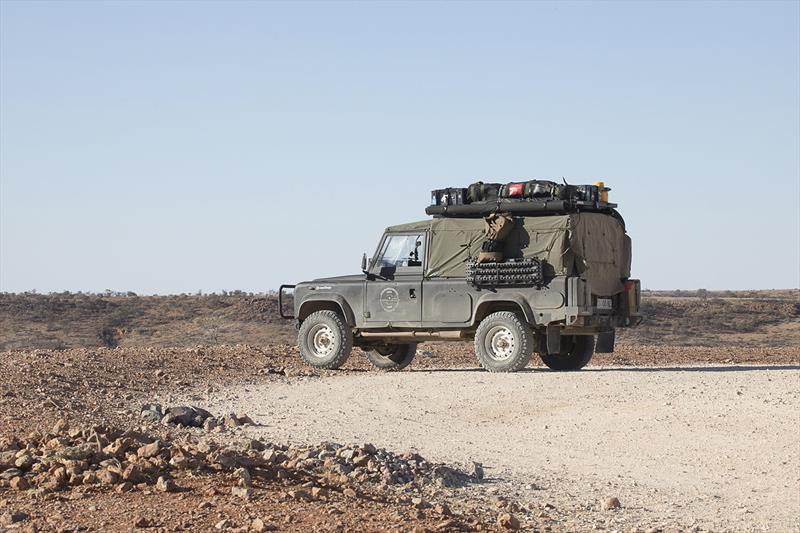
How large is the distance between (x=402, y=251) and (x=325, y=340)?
184 cm

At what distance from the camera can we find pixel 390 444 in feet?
37.7

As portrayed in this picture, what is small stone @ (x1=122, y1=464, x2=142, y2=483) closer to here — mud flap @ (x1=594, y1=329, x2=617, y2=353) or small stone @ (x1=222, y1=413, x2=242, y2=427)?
small stone @ (x1=222, y1=413, x2=242, y2=427)

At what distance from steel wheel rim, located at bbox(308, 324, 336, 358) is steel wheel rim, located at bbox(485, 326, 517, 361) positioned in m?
2.61

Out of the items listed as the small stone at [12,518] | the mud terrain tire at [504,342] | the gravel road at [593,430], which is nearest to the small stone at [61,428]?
the gravel road at [593,430]

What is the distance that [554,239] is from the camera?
659 inches

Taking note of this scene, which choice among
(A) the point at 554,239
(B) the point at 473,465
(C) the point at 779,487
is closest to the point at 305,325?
(A) the point at 554,239

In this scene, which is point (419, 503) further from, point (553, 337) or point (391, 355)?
point (391, 355)

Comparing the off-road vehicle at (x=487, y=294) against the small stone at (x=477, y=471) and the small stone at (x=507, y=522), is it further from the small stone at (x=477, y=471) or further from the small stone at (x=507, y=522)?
the small stone at (x=507, y=522)

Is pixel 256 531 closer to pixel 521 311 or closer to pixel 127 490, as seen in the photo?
pixel 127 490

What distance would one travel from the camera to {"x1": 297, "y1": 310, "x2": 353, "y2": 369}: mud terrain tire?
1805cm

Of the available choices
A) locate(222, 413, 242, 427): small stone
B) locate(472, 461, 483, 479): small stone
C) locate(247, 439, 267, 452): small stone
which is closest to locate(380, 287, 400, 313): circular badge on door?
locate(222, 413, 242, 427): small stone

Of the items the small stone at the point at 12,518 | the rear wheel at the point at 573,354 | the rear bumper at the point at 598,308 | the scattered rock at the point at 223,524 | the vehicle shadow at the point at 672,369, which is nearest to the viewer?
the scattered rock at the point at 223,524

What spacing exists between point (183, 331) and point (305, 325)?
19057 millimetres

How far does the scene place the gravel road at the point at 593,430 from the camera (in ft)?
29.9
